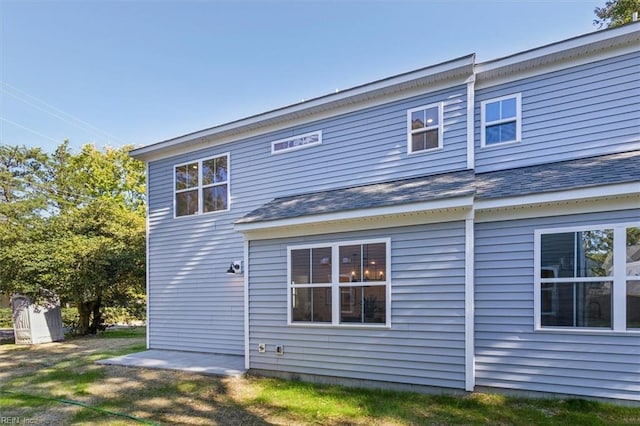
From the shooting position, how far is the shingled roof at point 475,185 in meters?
4.41

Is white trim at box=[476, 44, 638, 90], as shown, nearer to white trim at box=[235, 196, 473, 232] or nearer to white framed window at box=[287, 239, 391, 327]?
white trim at box=[235, 196, 473, 232]

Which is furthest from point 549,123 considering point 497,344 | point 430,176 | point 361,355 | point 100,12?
point 100,12

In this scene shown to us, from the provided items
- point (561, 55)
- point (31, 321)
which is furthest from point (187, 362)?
point (561, 55)

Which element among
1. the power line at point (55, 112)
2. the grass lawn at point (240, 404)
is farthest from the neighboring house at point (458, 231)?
the power line at point (55, 112)

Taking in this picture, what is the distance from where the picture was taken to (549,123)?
5410 millimetres

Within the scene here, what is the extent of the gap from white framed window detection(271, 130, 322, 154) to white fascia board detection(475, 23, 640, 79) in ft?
10.1

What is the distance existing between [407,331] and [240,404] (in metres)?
2.53

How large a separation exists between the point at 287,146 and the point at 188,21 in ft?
18.2

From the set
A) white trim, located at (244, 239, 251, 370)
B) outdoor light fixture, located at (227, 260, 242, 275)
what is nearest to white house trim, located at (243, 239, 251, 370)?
white trim, located at (244, 239, 251, 370)

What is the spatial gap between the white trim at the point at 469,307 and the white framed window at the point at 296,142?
11.5 feet

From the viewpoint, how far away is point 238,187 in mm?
7801

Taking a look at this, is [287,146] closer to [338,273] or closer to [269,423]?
[338,273]

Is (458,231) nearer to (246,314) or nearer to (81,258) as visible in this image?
(246,314)

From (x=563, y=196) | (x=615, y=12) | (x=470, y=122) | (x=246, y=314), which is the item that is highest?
(x=615, y=12)
